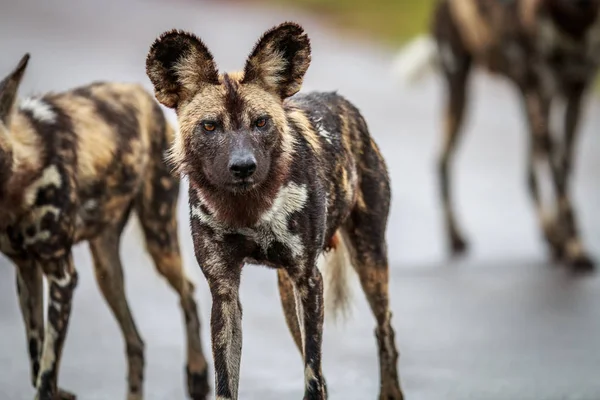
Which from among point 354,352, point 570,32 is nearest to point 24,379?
point 354,352

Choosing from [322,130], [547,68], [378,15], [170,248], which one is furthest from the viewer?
[378,15]

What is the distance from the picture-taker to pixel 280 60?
4527mm

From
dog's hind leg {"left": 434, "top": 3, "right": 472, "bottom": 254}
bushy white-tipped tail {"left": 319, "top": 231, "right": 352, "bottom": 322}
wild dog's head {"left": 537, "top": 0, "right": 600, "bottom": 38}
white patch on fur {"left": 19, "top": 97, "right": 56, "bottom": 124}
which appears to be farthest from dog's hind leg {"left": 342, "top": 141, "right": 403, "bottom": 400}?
dog's hind leg {"left": 434, "top": 3, "right": 472, "bottom": 254}

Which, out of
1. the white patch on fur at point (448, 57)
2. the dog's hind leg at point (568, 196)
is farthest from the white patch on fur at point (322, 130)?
the white patch on fur at point (448, 57)

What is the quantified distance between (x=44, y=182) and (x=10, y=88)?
377 mm

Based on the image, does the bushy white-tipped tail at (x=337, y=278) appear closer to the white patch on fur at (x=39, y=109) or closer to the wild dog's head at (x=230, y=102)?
the wild dog's head at (x=230, y=102)

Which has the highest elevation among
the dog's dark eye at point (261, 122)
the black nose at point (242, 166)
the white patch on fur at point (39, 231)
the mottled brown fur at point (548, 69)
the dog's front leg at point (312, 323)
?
the mottled brown fur at point (548, 69)

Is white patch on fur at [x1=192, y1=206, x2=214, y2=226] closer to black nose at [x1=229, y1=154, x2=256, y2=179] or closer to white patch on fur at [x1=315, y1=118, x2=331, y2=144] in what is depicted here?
black nose at [x1=229, y1=154, x2=256, y2=179]

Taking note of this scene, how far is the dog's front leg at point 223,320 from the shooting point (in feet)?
14.8

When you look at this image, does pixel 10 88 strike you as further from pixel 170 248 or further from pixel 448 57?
pixel 448 57

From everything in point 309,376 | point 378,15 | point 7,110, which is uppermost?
point 378,15

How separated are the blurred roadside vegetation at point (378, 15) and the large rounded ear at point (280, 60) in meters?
12.3

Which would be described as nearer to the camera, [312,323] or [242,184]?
[242,184]

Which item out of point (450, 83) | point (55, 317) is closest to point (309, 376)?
point (55, 317)
